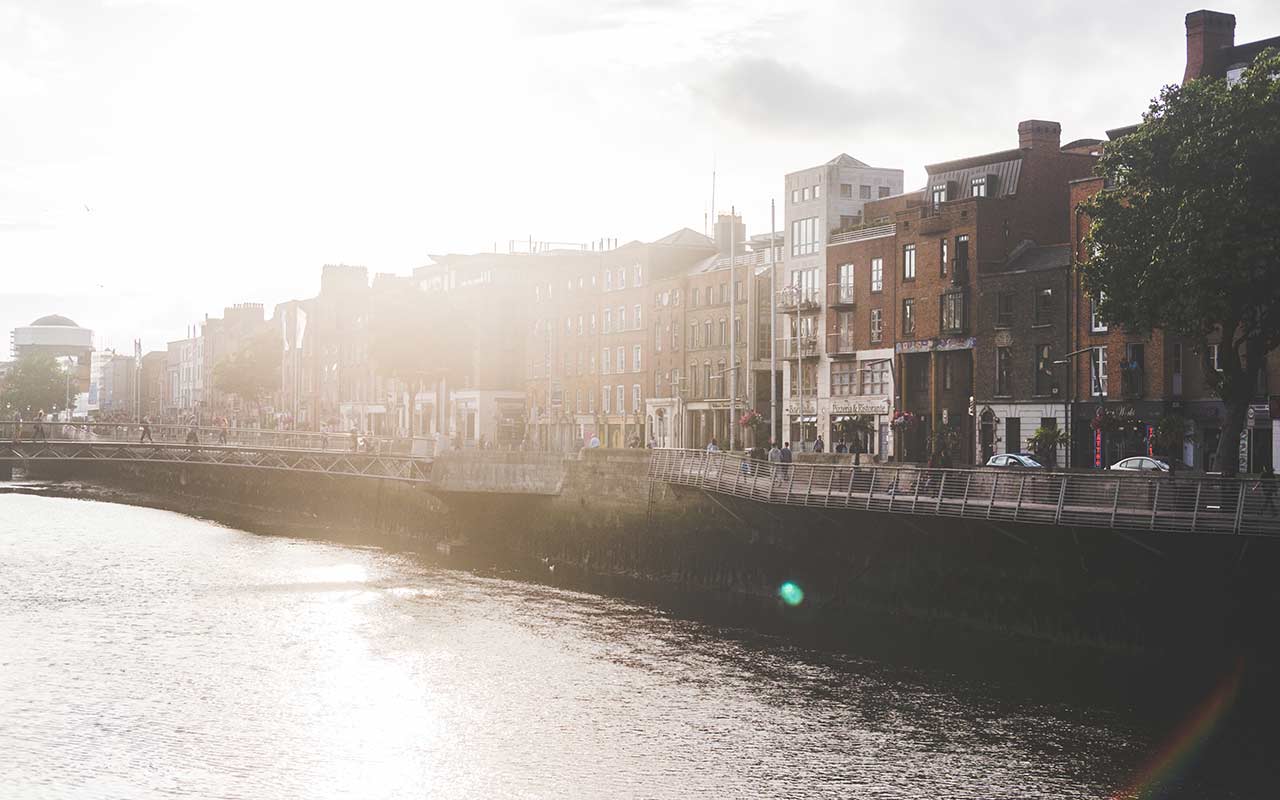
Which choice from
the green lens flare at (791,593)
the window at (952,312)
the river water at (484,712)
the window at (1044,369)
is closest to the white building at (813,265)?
the window at (952,312)

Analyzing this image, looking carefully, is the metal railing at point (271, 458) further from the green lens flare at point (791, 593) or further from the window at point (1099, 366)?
the window at point (1099, 366)

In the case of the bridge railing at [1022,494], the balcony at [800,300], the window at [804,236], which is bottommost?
the bridge railing at [1022,494]

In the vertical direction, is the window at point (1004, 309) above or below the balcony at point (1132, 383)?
above

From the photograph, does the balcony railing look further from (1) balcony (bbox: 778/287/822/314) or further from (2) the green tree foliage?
(2) the green tree foliage

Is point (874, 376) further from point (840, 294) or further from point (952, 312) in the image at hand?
point (952, 312)

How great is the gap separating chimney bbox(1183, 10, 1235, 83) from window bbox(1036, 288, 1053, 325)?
12.5 meters

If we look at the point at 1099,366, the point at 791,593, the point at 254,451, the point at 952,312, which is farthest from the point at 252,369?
the point at 791,593

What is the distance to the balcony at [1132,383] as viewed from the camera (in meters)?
68.4

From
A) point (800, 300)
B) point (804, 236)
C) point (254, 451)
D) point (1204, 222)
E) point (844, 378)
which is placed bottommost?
point (254, 451)

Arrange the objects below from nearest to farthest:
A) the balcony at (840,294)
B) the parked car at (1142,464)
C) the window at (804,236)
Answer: the parked car at (1142,464) → the balcony at (840,294) → the window at (804,236)

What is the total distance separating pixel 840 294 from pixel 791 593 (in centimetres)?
3923

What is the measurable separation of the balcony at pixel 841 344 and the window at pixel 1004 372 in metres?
13.0

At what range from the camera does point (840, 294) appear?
3568 inches

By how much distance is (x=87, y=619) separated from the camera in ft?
165
